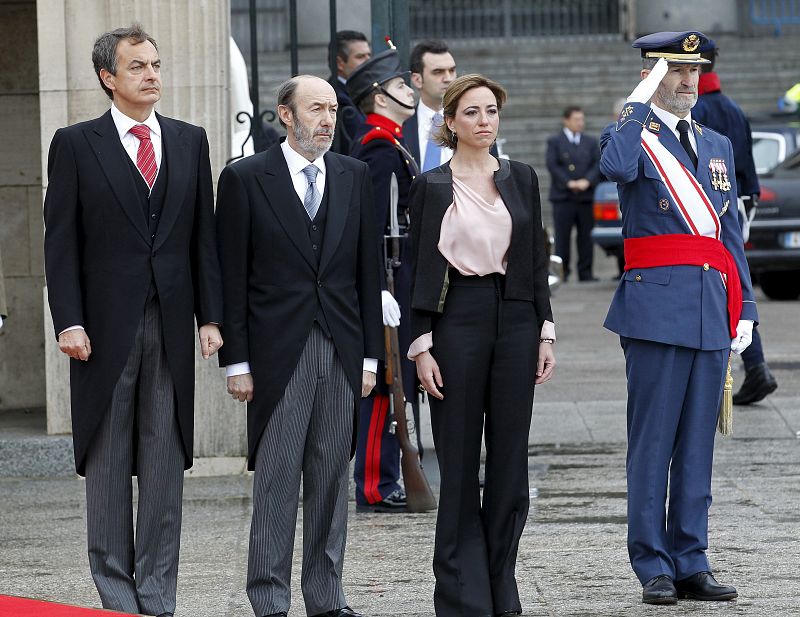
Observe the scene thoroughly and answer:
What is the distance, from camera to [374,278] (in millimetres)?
6000

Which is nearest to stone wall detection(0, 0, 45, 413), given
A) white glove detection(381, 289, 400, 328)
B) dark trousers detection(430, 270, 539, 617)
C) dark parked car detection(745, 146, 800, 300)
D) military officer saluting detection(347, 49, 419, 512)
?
military officer saluting detection(347, 49, 419, 512)

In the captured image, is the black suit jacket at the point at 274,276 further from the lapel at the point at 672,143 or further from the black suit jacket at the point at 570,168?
the black suit jacket at the point at 570,168

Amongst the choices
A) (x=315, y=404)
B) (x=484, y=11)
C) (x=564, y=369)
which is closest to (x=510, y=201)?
(x=315, y=404)

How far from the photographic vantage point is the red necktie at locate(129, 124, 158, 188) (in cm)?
575

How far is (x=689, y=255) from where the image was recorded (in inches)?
243

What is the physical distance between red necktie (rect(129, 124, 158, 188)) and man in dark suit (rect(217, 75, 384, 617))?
249 millimetres

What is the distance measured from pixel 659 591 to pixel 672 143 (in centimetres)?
156

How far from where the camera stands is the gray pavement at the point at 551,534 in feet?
20.3

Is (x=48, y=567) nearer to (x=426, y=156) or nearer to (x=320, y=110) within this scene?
(x=320, y=110)

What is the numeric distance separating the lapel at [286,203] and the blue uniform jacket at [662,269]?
108cm

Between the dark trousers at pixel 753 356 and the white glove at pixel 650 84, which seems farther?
the dark trousers at pixel 753 356

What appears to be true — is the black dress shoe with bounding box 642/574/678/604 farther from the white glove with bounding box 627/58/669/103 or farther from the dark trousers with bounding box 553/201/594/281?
the dark trousers with bounding box 553/201/594/281

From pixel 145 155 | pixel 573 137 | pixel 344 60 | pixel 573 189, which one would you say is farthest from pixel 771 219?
pixel 145 155

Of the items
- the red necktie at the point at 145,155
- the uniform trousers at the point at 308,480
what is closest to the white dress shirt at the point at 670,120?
the uniform trousers at the point at 308,480
